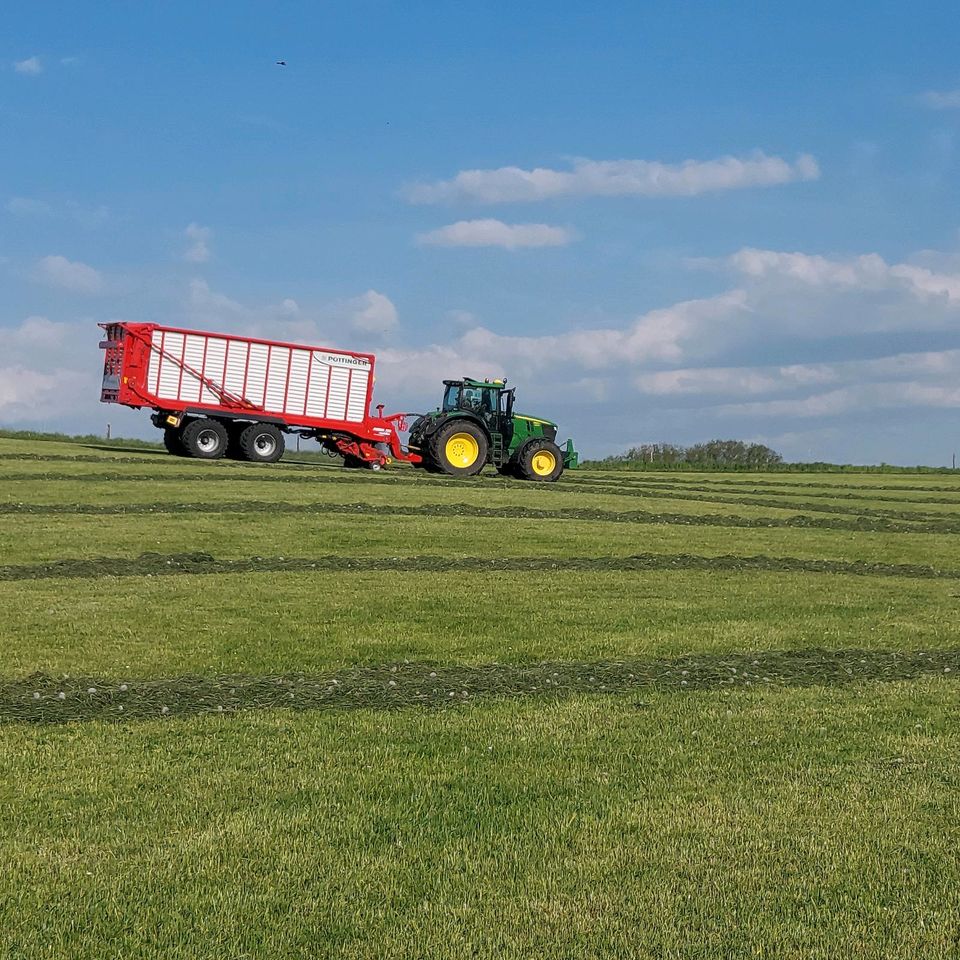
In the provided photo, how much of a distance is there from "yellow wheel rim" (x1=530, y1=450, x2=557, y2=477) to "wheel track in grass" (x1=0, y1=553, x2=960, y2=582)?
15793 millimetres

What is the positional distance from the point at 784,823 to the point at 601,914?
1.71 meters

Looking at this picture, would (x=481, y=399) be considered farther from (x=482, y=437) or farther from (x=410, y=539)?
Result: (x=410, y=539)

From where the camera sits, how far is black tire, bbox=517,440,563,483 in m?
35.1

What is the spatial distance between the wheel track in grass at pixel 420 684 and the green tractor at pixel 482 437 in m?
23.5

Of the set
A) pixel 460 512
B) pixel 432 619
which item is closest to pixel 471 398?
pixel 460 512

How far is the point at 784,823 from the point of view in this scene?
6.48 metres

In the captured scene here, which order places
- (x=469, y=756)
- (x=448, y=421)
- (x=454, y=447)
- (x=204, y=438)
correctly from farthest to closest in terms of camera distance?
(x=204, y=438) → (x=454, y=447) → (x=448, y=421) → (x=469, y=756)

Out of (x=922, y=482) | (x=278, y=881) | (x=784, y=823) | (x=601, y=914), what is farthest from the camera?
(x=922, y=482)

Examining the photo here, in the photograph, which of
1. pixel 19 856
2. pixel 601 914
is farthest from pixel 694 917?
pixel 19 856

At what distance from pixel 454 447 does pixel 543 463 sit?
111 inches

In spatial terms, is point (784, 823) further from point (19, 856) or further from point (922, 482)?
point (922, 482)

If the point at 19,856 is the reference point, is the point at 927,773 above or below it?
above

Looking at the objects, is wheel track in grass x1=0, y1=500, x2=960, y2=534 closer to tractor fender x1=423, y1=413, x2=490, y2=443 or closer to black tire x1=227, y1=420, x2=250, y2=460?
tractor fender x1=423, y1=413, x2=490, y2=443

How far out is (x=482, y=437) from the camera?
34.9 m
